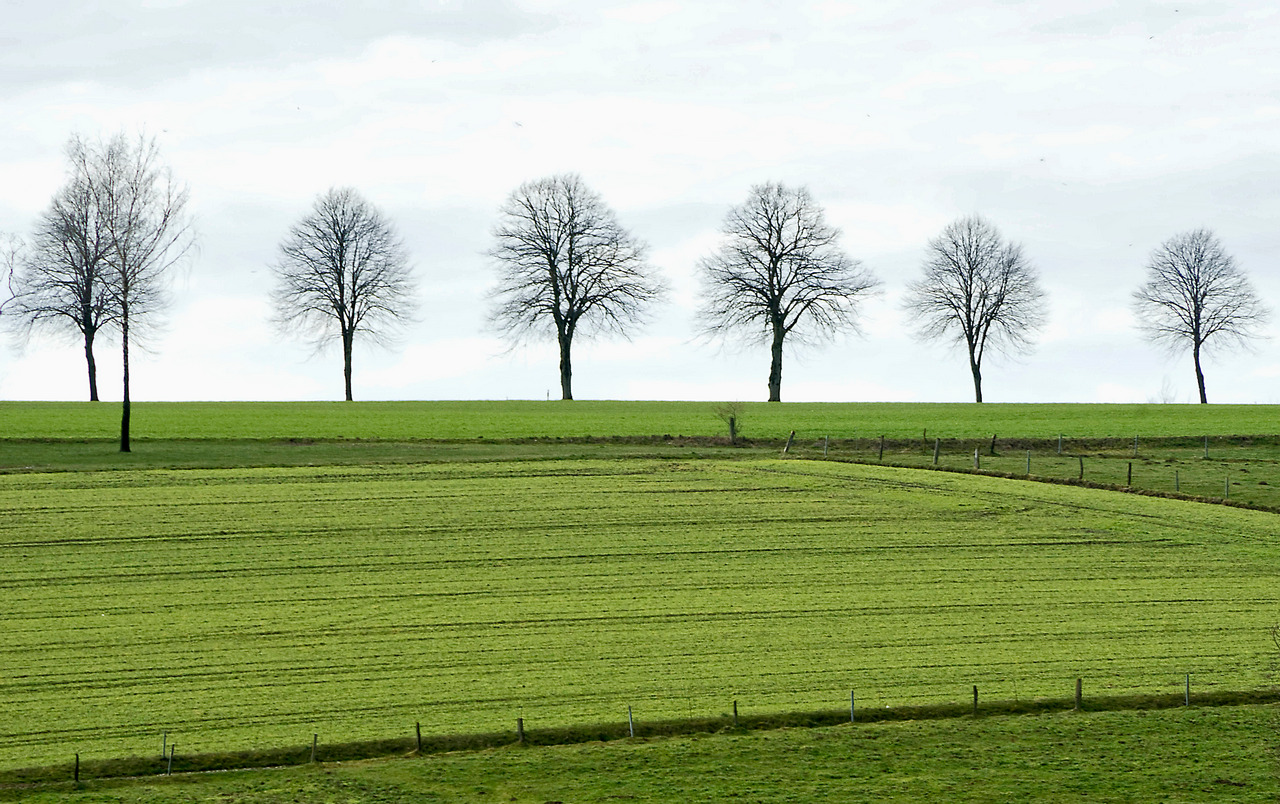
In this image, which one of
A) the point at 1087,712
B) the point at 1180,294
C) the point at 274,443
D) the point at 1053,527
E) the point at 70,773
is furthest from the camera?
the point at 1180,294

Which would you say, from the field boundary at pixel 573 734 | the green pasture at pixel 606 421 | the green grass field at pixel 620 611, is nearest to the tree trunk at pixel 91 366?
the green pasture at pixel 606 421

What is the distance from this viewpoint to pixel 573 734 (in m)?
18.6

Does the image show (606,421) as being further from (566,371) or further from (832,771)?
(832,771)

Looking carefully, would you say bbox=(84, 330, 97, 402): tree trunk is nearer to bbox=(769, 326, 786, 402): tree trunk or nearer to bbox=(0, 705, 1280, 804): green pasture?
bbox=(769, 326, 786, 402): tree trunk

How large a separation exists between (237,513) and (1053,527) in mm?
20406

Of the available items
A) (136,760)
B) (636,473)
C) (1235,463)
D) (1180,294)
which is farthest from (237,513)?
A: (1180,294)

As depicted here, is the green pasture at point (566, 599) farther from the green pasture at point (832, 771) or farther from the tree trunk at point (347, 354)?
the tree trunk at point (347, 354)

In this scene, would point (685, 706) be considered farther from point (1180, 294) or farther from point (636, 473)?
point (1180, 294)

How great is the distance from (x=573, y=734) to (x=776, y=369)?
5578 centimetres

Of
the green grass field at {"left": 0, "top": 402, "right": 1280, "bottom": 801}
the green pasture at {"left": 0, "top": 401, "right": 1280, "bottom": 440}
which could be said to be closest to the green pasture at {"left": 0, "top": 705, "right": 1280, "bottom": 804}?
the green grass field at {"left": 0, "top": 402, "right": 1280, "bottom": 801}

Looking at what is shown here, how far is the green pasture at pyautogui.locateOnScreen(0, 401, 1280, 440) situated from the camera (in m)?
49.6

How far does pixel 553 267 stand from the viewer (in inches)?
2835

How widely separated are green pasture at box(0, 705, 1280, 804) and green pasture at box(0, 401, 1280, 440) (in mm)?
30949

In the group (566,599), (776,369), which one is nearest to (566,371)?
(776,369)
